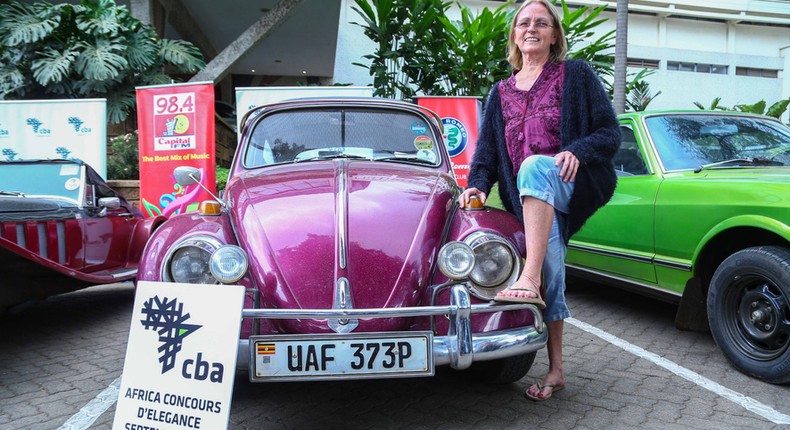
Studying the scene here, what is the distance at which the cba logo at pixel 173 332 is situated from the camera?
2098 millimetres

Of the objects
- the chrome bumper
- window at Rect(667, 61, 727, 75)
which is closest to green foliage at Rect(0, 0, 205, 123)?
the chrome bumper

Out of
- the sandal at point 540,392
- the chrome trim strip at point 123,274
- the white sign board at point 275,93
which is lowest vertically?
the sandal at point 540,392

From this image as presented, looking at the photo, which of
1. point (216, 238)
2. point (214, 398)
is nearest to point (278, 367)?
point (214, 398)

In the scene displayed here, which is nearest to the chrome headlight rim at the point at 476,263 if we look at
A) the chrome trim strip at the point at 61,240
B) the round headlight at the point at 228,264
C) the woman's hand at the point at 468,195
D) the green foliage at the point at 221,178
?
the woman's hand at the point at 468,195

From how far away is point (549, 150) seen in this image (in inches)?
107

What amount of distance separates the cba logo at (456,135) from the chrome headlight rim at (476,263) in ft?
20.0

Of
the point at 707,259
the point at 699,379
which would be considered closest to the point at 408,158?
the point at 707,259

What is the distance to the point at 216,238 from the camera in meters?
2.48

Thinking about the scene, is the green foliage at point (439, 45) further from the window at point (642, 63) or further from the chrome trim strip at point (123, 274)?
the window at point (642, 63)

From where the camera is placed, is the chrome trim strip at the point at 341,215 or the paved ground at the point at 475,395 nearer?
the chrome trim strip at the point at 341,215

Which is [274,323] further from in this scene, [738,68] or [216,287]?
[738,68]

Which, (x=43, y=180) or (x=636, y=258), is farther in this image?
(x=43, y=180)

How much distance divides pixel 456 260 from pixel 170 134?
665cm

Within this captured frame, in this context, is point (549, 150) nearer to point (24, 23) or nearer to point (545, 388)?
point (545, 388)
